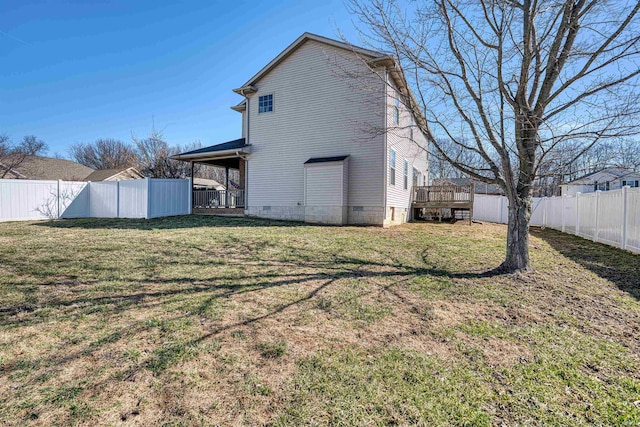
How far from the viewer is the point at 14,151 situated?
28281 millimetres

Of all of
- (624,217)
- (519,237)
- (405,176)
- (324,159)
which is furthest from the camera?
(405,176)

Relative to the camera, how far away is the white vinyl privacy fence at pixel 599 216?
24.5 feet

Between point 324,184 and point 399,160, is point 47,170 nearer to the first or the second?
point 324,184

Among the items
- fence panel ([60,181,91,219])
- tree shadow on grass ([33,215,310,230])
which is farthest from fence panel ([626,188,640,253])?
fence panel ([60,181,91,219])

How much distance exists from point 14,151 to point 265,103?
97.3 ft

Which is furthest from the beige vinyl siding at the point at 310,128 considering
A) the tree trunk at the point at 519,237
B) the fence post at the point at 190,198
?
the tree trunk at the point at 519,237

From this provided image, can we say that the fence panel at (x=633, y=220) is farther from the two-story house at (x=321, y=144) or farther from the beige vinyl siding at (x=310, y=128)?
the beige vinyl siding at (x=310, y=128)

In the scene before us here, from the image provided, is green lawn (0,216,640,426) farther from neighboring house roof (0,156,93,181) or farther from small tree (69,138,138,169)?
small tree (69,138,138,169)

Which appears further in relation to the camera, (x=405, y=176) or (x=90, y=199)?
(x=405, y=176)

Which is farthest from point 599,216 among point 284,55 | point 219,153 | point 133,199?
point 133,199

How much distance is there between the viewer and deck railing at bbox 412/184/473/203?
14.4 meters

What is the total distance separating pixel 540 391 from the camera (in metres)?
2.32

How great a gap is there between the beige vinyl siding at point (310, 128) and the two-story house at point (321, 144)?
0.13ft

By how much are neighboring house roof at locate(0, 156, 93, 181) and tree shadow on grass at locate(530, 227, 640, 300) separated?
125 ft
